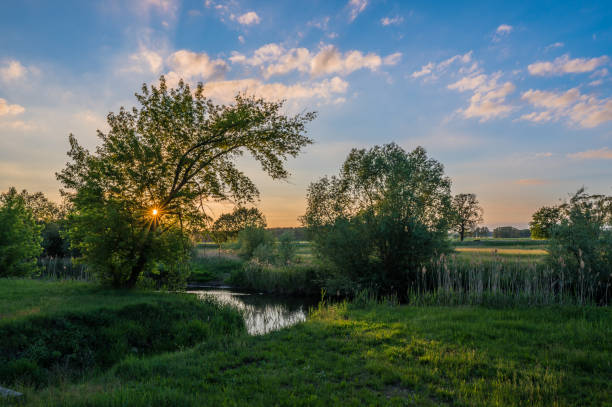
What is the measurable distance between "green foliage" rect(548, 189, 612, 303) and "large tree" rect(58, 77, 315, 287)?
42.0 feet

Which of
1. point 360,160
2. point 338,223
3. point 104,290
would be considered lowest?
point 104,290

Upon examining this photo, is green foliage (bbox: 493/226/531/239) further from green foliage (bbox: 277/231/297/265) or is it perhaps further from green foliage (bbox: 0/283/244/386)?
green foliage (bbox: 0/283/244/386)

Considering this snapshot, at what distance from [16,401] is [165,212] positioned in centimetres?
1084

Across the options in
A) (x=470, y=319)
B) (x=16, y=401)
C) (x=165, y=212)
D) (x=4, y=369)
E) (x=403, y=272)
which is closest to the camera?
(x=16, y=401)

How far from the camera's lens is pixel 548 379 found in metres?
5.42

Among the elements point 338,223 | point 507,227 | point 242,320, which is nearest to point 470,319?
point 242,320

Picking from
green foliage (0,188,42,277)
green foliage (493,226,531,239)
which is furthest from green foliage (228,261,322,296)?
green foliage (493,226,531,239)

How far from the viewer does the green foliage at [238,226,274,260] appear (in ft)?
148

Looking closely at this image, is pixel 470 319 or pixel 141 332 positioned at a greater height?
pixel 470 319

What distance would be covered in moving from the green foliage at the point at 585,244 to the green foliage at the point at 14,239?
106ft

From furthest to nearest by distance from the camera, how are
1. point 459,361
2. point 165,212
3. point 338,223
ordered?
point 338,223
point 165,212
point 459,361

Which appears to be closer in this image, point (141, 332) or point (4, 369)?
point (4, 369)

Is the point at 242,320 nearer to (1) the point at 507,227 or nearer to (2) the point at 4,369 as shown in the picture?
(2) the point at 4,369

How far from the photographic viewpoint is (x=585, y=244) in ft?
46.0
